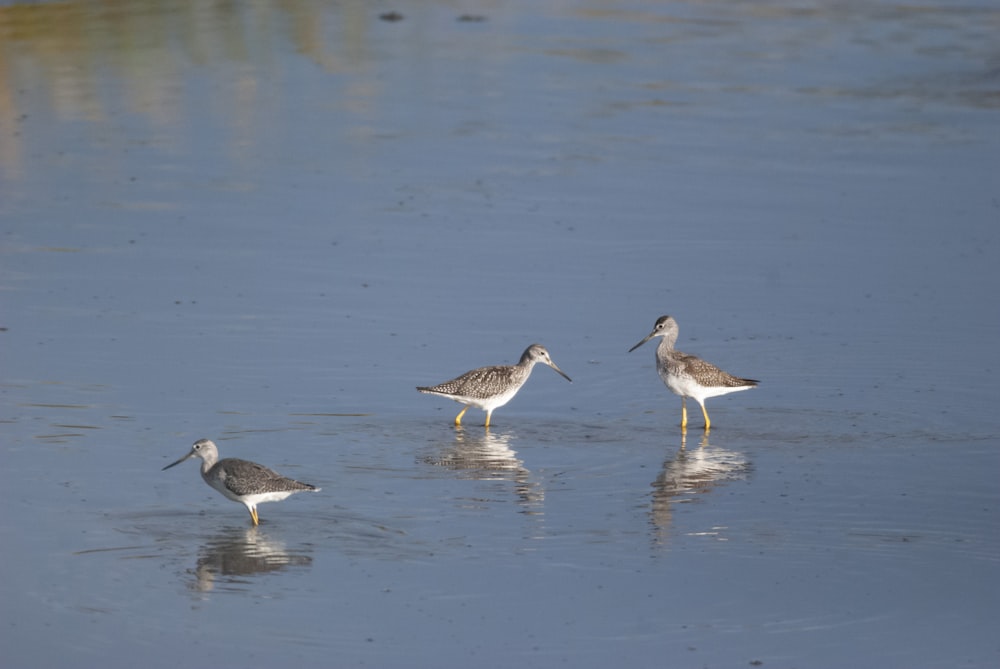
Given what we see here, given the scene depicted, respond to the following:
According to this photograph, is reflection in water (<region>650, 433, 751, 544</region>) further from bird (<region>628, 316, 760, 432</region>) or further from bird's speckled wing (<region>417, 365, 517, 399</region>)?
bird's speckled wing (<region>417, 365, 517, 399</region>)

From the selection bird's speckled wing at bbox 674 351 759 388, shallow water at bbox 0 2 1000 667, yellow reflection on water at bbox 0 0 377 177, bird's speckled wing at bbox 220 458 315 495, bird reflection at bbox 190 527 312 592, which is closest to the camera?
shallow water at bbox 0 2 1000 667

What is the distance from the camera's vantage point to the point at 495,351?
17.3 meters

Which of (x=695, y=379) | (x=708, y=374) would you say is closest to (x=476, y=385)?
(x=695, y=379)

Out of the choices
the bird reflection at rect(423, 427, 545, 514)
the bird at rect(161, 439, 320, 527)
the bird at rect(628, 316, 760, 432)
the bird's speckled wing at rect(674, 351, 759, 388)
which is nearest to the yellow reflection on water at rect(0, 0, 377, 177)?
the bird reflection at rect(423, 427, 545, 514)

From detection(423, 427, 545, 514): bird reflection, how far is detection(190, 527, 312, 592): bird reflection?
1.98 m

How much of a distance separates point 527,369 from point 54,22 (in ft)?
76.0

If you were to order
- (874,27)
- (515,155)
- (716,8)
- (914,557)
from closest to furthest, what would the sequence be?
1. (914,557)
2. (515,155)
3. (874,27)
4. (716,8)

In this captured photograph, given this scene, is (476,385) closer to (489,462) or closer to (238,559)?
(489,462)

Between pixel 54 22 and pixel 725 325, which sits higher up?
pixel 54 22

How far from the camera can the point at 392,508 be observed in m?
12.9

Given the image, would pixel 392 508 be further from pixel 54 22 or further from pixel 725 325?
pixel 54 22

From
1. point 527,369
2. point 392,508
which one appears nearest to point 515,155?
point 527,369

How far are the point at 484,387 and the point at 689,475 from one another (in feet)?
7.20

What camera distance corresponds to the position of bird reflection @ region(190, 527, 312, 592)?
37.3 ft
